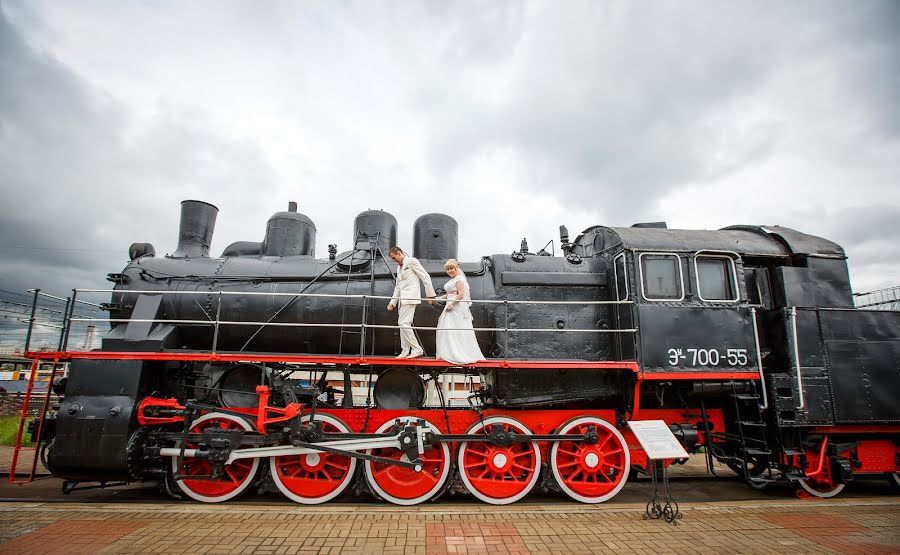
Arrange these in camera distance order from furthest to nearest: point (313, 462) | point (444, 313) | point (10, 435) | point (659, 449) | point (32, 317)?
point (10, 435) < point (444, 313) < point (313, 462) < point (32, 317) < point (659, 449)

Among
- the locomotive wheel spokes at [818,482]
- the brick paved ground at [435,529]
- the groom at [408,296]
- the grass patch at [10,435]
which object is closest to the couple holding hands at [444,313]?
the groom at [408,296]

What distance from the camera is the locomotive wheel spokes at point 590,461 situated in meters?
5.91

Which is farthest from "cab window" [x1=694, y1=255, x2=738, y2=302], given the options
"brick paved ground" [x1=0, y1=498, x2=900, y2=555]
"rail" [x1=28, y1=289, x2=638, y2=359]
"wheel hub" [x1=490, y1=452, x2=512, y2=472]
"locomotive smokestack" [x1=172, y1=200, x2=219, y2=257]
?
"locomotive smokestack" [x1=172, y1=200, x2=219, y2=257]

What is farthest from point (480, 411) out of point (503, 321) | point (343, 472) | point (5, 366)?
point (5, 366)

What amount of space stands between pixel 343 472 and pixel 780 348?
6.54 metres

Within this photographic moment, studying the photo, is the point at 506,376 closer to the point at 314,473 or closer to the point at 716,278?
the point at 314,473

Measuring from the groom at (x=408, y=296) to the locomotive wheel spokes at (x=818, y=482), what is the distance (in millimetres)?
5845

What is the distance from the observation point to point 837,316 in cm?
638

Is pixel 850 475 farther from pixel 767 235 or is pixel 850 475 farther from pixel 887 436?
pixel 767 235

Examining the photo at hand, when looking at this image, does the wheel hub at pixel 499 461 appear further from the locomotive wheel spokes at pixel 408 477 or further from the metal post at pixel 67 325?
the metal post at pixel 67 325

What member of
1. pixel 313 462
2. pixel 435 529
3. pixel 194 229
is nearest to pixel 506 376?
pixel 435 529

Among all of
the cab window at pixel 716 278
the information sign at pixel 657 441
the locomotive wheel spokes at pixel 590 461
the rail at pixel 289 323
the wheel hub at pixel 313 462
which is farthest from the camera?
the cab window at pixel 716 278

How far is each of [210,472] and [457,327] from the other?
3.85 m

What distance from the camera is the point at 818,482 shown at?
639cm
